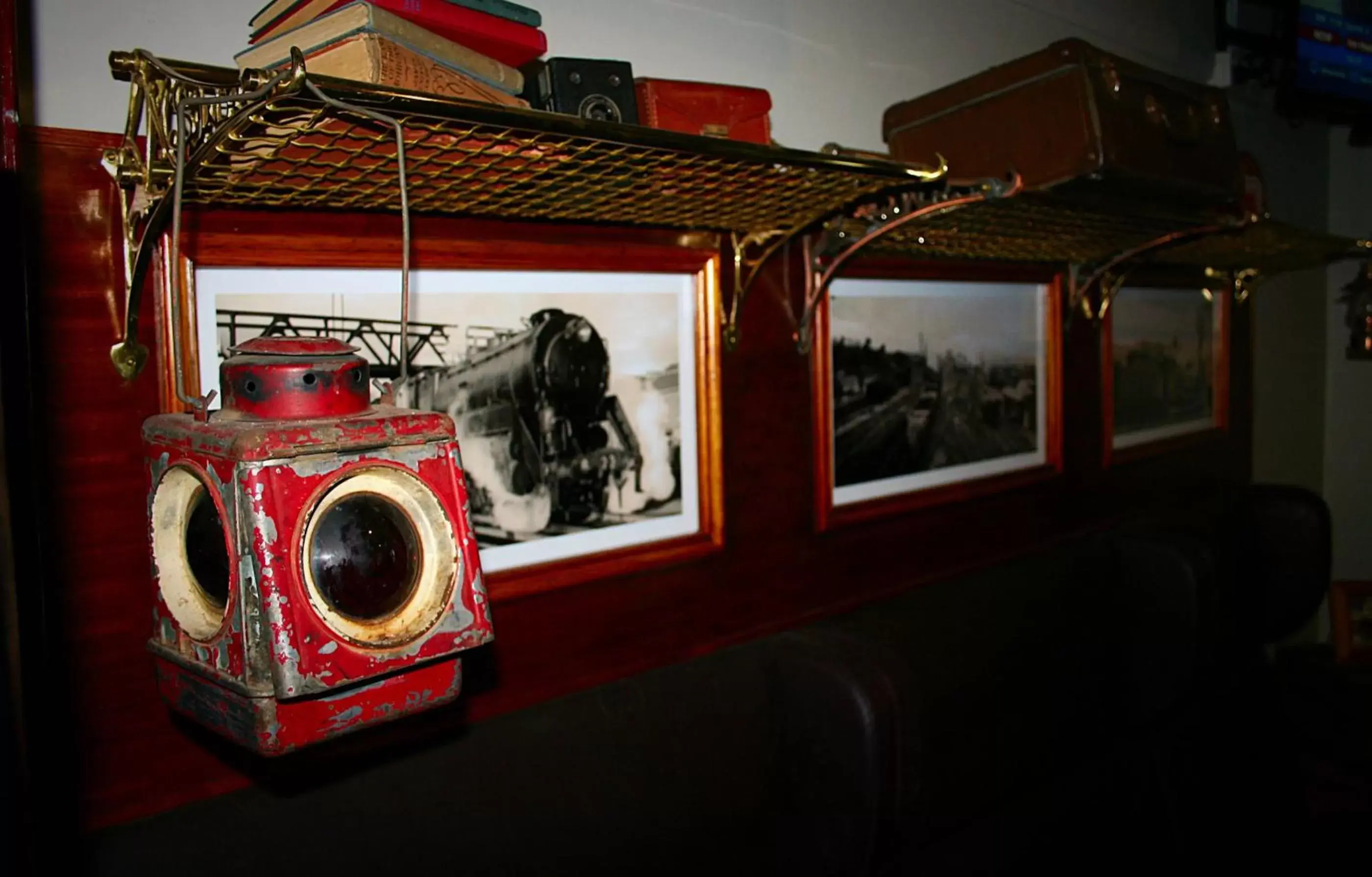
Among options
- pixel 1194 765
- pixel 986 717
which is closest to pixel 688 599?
pixel 986 717

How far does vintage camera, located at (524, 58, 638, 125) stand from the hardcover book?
0.43 feet

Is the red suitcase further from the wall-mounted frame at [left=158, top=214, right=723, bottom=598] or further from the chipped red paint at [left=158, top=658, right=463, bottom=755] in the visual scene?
the chipped red paint at [left=158, top=658, right=463, bottom=755]

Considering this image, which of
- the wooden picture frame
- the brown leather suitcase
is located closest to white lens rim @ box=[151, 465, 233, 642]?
the brown leather suitcase

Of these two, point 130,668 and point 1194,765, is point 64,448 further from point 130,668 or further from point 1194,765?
point 1194,765

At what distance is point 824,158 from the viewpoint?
58.9 inches

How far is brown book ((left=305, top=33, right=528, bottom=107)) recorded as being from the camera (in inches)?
43.6

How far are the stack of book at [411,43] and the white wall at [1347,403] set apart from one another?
4.54 meters

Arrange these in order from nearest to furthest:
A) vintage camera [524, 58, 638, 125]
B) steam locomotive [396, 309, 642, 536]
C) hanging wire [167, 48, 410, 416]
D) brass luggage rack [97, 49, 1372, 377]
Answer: hanging wire [167, 48, 410, 416] → brass luggage rack [97, 49, 1372, 377] → vintage camera [524, 58, 638, 125] → steam locomotive [396, 309, 642, 536]

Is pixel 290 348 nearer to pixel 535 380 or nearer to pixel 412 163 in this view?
pixel 412 163

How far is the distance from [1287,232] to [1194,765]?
5.03 feet

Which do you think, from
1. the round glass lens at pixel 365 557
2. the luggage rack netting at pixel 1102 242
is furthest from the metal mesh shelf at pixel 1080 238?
the round glass lens at pixel 365 557

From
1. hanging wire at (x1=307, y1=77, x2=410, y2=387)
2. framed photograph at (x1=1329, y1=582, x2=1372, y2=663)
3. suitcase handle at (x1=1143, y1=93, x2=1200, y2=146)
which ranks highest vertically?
suitcase handle at (x1=1143, y1=93, x2=1200, y2=146)

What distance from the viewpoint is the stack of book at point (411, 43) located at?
1114 millimetres

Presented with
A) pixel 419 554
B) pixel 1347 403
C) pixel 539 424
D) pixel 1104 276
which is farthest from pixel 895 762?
pixel 1347 403
